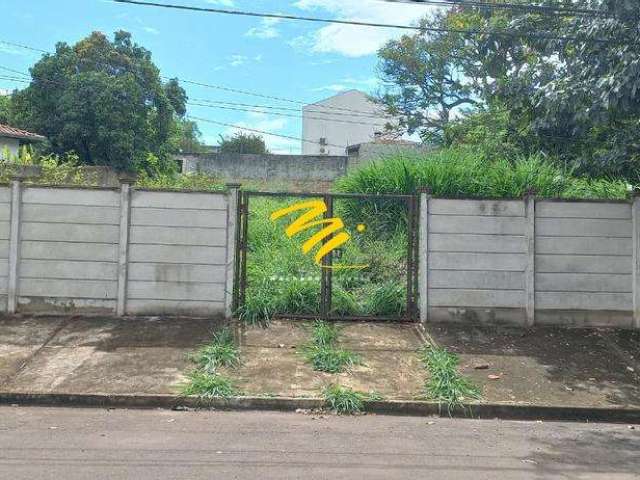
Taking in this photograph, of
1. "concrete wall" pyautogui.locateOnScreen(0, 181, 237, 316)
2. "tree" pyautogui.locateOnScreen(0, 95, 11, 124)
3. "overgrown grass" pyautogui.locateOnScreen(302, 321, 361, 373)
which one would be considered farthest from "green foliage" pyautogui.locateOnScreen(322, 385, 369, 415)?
"tree" pyautogui.locateOnScreen(0, 95, 11, 124)

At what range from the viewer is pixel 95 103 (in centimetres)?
2464

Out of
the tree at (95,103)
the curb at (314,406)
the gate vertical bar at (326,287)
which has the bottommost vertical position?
the curb at (314,406)

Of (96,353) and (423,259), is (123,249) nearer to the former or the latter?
(96,353)

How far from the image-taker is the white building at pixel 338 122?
48.9 m

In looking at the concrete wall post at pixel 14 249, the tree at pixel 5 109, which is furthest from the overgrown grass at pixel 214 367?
the tree at pixel 5 109

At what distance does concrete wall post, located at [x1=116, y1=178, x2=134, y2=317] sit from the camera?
8297mm

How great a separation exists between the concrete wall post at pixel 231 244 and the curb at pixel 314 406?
2499 mm

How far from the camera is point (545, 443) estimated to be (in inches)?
200

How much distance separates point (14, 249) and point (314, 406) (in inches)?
205

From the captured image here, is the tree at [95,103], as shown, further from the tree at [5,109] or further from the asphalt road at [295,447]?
the asphalt road at [295,447]

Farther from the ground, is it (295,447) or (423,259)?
(423,259)

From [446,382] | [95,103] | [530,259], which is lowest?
[446,382]

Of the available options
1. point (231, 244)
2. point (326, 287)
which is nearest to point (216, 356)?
point (231, 244)

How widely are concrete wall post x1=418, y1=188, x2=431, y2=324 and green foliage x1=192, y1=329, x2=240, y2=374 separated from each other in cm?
286
